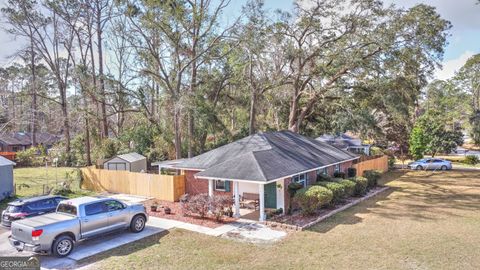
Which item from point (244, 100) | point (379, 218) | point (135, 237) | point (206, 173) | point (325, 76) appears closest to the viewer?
point (135, 237)

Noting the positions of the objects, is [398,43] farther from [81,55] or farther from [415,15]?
[81,55]

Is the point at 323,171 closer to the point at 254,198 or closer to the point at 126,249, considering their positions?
the point at 254,198

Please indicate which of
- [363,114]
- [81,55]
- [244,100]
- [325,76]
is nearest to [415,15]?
[325,76]

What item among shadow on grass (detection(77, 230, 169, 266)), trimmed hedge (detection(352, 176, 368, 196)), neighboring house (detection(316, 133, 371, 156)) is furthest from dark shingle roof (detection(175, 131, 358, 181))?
neighboring house (detection(316, 133, 371, 156))

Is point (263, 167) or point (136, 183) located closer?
point (263, 167)

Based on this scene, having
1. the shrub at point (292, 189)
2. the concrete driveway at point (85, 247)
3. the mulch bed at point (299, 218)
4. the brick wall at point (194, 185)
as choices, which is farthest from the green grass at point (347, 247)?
the brick wall at point (194, 185)

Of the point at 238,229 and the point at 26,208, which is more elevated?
the point at 26,208

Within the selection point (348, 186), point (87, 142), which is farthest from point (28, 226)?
point (87, 142)
